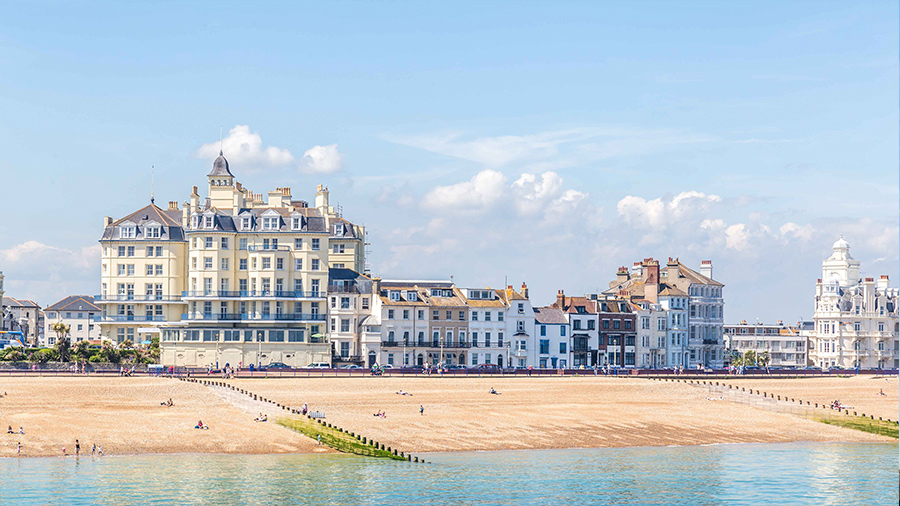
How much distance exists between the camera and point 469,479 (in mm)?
54281

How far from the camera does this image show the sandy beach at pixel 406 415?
64938 millimetres

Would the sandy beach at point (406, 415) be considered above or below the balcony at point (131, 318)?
below

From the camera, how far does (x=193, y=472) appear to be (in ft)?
182

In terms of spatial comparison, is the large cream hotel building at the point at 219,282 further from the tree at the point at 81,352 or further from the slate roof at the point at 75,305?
the slate roof at the point at 75,305

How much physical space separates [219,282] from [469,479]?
6049cm

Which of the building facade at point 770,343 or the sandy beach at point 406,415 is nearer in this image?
the sandy beach at point 406,415

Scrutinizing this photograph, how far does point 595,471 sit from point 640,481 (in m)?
3.18

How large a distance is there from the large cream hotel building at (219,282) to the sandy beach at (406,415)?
61.8ft

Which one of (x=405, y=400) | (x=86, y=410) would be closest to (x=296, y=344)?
(x=405, y=400)

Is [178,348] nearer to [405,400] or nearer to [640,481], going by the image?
[405,400]

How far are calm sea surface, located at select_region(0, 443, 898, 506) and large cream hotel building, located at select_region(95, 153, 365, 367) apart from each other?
143 ft

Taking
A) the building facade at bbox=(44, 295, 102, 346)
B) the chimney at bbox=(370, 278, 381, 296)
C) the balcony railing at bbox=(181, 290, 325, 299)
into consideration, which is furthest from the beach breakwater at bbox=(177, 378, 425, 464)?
the building facade at bbox=(44, 295, 102, 346)

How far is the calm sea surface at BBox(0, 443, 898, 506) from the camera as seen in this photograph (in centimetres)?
4997

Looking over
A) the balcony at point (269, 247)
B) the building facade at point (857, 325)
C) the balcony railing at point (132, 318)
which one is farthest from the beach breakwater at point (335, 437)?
the building facade at point (857, 325)
